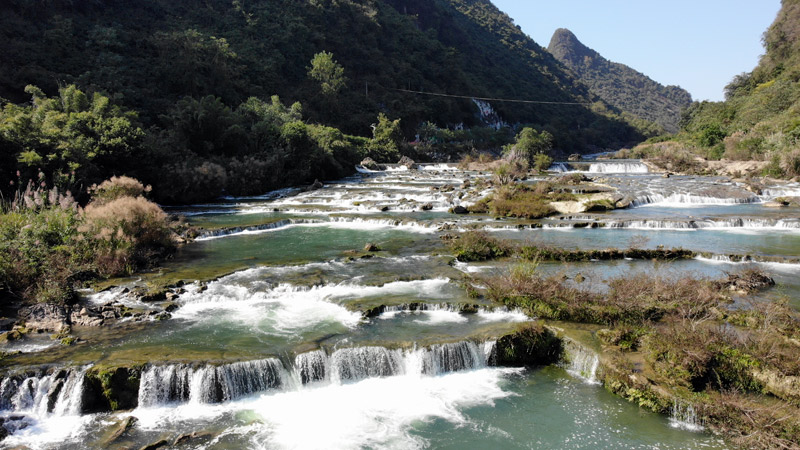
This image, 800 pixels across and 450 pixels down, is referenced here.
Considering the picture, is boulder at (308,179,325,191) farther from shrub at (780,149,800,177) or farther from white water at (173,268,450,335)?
shrub at (780,149,800,177)

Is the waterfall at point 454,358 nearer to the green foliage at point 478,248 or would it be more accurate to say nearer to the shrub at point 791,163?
the green foliage at point 478,248

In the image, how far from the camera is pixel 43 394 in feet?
24.2

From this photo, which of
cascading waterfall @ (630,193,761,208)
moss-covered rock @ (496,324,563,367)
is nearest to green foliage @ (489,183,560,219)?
cascading waterfall @ (630,193,761,208)

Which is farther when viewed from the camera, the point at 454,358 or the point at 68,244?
the point at 68,244

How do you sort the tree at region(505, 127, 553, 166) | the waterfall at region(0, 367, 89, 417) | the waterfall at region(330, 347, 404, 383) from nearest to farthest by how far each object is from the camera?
1. the waterfall at region(0, 367, 89, 417)
2. the waterfall at region(330, 347, 404, 383)
3. the tree at region(505, 127, 553, 166)

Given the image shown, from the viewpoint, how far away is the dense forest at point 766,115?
31.6m

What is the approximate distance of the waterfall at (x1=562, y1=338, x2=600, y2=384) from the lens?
821cm

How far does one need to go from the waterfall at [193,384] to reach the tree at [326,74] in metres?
53.6

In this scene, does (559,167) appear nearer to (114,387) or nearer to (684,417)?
(684,417)

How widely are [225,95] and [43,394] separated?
142ft

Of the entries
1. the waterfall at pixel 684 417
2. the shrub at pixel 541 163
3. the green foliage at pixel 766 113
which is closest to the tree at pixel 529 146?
the shrub at pixel 541 163

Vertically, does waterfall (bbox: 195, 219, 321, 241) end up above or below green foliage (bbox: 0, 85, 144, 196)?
below

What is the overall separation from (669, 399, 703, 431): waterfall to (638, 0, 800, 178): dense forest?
30845 millimetres

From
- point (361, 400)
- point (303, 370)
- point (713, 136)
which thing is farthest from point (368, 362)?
point (713, 136)
